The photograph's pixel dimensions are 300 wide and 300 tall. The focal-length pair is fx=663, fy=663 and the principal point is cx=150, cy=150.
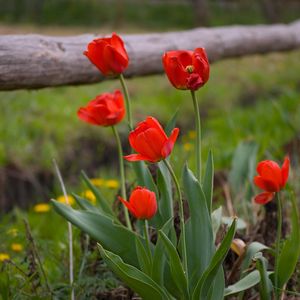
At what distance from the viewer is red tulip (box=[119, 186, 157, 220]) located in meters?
1.41

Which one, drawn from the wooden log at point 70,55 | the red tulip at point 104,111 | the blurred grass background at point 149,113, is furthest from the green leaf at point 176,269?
the blurred grass background at point 149,113

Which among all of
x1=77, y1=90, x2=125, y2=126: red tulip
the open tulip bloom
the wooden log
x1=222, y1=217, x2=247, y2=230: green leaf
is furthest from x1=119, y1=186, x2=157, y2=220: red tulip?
the wooden log

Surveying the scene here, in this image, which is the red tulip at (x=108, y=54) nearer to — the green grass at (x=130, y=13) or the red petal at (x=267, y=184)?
the red petal at (x=267, y=184)

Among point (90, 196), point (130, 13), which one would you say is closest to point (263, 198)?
point (90, 196)

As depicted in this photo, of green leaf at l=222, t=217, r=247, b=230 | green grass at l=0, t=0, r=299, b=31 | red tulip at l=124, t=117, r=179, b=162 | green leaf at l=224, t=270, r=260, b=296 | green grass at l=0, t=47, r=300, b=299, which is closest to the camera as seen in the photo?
red tulip at l=124, t=117, r=179, b=162

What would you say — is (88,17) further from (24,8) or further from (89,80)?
(89,80)

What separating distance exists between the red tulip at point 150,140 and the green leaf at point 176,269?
0.18 meters

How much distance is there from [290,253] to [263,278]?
3.5 inches

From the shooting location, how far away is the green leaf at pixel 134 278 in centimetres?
142

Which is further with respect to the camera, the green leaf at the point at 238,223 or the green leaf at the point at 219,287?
the green leaf at the point at 238,223

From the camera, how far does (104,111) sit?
5.46 ft

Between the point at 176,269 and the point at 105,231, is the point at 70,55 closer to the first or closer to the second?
the point at 105,231

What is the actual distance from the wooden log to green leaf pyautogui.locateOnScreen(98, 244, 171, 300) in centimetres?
88

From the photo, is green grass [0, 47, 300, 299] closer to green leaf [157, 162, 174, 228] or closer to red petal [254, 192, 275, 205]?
green leaf [157, 162, 174, 228]
